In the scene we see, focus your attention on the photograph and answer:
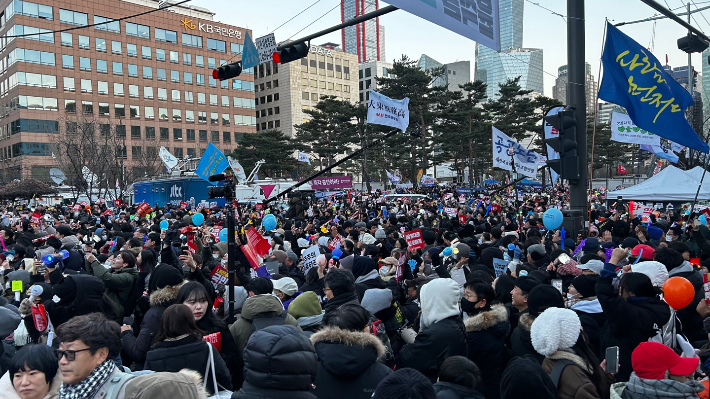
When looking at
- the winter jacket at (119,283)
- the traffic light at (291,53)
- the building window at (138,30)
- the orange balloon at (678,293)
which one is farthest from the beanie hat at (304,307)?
the building window at (138,30)

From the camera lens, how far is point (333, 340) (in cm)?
347

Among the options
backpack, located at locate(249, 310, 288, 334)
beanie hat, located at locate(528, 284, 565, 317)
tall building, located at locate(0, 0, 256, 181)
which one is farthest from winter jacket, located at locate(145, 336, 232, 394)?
tall building, located at locate(0, 0, 256, 181)

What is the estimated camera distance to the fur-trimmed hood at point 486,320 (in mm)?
4246

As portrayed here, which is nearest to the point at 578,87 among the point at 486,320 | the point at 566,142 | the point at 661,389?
the point at 566,142

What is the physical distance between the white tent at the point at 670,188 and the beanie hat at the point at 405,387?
1760cm

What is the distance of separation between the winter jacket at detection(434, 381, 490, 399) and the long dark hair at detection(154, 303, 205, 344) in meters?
1.71

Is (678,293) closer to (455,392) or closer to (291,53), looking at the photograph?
(455,392)

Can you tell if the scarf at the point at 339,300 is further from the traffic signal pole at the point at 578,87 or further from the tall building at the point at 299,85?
the tall building at the point at 299,85

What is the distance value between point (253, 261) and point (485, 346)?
425 centimetres

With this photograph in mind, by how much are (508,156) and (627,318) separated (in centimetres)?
1419

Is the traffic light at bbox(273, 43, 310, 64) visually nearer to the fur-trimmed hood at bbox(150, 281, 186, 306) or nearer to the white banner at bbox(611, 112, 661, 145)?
the fur-trimmed hood at bbox(150, 281, 186, 306)

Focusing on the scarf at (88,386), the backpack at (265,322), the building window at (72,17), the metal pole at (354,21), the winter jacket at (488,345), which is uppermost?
the building window at (72,17)

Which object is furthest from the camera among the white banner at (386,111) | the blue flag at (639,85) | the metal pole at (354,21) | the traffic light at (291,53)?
the white banner at (386,111)

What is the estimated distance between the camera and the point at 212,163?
13.6 m
